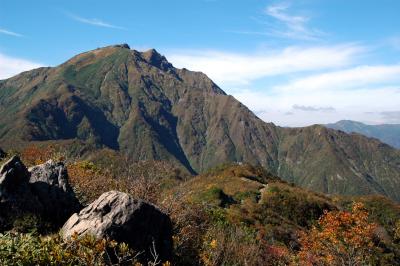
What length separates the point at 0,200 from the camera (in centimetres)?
1202

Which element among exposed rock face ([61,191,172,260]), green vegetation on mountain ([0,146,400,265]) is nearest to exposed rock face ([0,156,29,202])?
green vegetation on mountain ([0,146,400,265])

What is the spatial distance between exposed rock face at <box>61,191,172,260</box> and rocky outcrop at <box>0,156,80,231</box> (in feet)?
4.37

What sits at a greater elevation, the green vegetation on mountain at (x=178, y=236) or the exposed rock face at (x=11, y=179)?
the exposed rock face at (x=11, y=179)

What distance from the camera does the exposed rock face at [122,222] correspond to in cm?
1134

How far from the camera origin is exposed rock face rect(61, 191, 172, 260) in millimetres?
11344

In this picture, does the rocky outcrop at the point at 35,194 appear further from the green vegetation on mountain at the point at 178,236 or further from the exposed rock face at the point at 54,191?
the green vegetation on mountain at the point at 178,236

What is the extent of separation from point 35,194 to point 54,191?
27.4 inches

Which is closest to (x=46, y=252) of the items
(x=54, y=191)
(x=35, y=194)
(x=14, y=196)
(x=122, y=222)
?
(x=122, y=222)

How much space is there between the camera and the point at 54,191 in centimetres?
1355

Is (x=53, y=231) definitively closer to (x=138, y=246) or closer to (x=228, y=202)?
(x=138, y=246)

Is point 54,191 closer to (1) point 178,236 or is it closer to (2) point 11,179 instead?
(2) point 11,179

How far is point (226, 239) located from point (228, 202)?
122 feet

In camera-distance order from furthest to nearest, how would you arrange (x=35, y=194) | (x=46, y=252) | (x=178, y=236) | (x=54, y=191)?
(x=178, y=236) → (x=54, y=191) → (x=35, y=194) → (x=46, y=252)

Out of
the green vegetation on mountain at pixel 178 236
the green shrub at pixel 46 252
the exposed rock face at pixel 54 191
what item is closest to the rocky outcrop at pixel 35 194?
the exposed rock face at pixel 54 191
